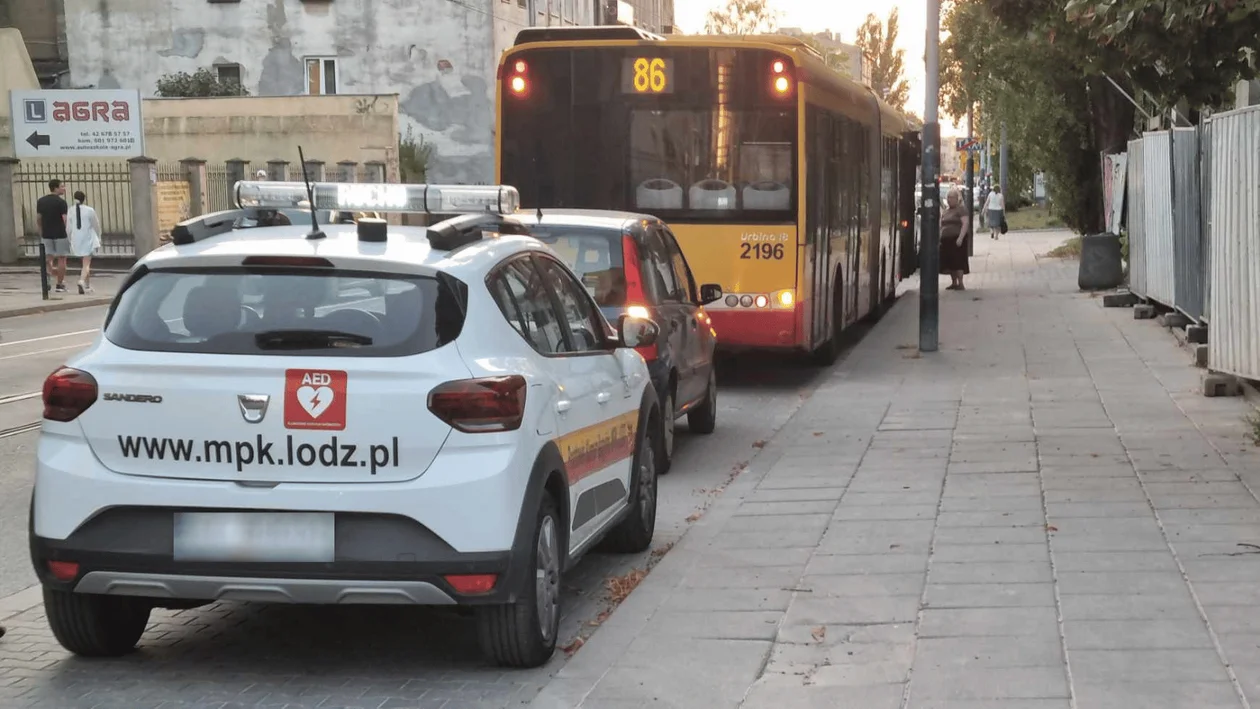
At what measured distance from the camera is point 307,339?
225 inches

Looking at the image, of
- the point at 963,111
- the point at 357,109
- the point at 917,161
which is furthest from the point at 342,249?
the point at 357,109

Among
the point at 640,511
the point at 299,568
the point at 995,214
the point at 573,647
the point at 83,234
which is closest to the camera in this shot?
→ the point at 299,568

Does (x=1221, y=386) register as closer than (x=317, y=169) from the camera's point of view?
Yes

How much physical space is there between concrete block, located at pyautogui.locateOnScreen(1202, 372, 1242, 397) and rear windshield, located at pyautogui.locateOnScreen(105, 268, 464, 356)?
9.13 metres

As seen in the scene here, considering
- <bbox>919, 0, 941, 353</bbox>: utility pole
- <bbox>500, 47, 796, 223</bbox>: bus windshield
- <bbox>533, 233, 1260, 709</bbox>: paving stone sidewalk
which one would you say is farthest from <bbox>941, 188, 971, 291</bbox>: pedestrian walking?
<bbox>533, 233, 1260, 709</bbox>: paving stone sidewalk

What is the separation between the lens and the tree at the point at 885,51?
11288cm

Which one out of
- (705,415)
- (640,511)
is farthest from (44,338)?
(640,511)

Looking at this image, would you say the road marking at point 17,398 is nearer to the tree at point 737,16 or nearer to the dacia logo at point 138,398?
the dacia logo at point 138,398

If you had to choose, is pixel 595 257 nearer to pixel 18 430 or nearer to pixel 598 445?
pixel 598 445

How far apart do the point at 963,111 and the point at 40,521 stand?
1267 inches

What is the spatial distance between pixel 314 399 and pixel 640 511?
9.43 feet

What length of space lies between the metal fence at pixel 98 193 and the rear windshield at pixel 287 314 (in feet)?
110

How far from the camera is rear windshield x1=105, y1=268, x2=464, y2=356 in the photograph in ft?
18.7

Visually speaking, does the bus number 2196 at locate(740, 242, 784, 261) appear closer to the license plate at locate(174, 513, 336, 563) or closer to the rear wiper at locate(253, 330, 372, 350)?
the rear wiper at locate(253, 330, 372, 350)
